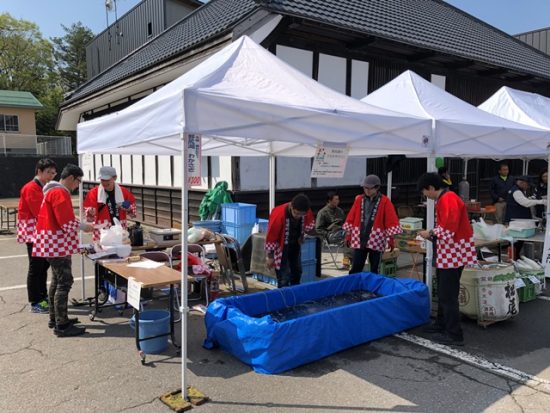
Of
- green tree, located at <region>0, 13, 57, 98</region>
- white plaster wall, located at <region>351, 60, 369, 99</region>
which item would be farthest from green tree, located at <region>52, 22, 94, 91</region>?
white plaster wall, located at <region>351, 60, 369, 99</region>

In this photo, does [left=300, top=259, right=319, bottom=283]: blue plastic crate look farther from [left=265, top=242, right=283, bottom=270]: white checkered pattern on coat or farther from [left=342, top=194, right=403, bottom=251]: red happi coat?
[left=265, top=242, right=283, bottom=270]: white checkered pattern on coat

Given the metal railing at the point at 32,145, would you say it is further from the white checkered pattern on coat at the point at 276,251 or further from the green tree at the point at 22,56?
the white checkered pattern on coat at the point at 276,251

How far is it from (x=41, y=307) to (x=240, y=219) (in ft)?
12.0

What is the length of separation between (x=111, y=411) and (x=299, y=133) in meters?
2.63

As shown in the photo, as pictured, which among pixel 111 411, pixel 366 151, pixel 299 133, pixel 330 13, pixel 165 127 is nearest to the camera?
pixel 111 411

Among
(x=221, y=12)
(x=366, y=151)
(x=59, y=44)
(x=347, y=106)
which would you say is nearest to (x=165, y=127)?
(x=347, y=106)

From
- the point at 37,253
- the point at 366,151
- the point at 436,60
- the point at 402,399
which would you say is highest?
the point at 436,60

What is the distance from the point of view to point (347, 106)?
429 centimetres

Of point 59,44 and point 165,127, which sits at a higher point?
point 59,44

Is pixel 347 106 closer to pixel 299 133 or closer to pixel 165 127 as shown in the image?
pixel 299 133

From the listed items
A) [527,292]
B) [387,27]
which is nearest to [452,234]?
[527,292]

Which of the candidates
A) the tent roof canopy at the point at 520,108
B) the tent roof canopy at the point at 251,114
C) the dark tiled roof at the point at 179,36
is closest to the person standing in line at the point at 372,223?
the tent roof canopy at the point at 251,114

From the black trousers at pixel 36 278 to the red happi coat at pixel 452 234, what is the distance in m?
4.54

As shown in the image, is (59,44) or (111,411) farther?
(59,44)
